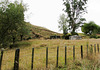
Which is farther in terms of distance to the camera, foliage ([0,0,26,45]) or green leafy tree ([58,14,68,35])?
green leafy tree ([58,14,68,35])

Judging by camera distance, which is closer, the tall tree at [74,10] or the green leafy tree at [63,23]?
the tall tree at [74,10]

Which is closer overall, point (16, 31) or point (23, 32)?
Answer: point (16, 31)

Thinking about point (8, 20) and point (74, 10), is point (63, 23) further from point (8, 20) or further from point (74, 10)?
point (8, 20)

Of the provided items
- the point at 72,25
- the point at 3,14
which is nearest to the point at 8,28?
the point at 3,14

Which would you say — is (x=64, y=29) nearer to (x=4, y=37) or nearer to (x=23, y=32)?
(x=23, y=32)

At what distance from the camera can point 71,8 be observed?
1334 inches

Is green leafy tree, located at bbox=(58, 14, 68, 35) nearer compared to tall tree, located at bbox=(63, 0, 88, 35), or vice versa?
tall tree, located at bbox=(63, 0, 88, 35)

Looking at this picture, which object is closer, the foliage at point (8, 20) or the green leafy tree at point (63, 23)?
the foliage at point (8, 20)

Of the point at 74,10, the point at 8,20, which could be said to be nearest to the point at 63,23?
the point at 74,10

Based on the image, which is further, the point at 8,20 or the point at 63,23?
the point at 63,23

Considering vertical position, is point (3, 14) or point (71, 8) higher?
point (71, 8)

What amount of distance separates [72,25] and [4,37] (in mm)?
25379

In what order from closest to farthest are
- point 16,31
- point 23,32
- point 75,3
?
point 16,31 → point 23,32 → point 75,3

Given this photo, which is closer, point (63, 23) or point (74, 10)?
point (74, 10)
